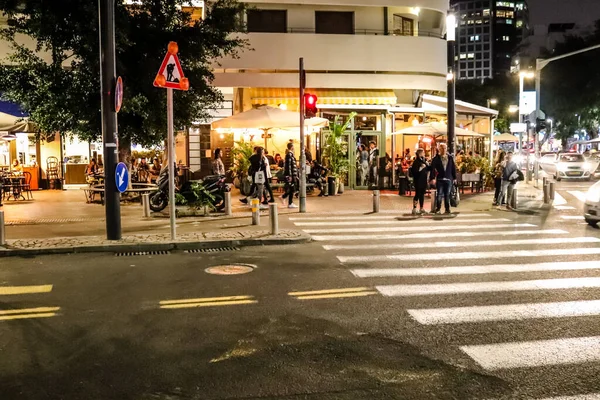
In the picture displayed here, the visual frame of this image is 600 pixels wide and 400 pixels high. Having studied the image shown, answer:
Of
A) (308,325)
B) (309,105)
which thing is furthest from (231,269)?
(309,105)

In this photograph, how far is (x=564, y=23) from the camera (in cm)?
8150

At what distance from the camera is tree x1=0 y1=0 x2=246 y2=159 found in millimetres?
17094

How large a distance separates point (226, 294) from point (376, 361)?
2.94 metres

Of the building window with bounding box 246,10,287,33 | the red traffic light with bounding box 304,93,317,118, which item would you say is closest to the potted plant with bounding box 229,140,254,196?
the red traffic light with bounding box 304,93,317,118

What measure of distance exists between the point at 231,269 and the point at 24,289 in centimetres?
293

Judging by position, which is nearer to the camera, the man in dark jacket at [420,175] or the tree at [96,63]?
the man in dark jacket at [420,175]

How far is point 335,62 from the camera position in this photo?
1086 inches

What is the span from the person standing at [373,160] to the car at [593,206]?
1170 cm

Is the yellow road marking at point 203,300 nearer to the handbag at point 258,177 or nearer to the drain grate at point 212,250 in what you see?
the drain grate at point 212,250

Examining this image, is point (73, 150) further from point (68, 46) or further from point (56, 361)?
point (56, 361)

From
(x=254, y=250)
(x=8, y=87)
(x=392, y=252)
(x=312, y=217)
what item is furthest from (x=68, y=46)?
(x=392, y=252)

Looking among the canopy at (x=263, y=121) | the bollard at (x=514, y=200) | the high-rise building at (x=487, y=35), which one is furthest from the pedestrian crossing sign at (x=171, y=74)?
the high-rise building at (x=487, y=35)

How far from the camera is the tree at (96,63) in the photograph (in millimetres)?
17094

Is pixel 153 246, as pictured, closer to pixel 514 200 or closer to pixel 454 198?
pixel 454 198
